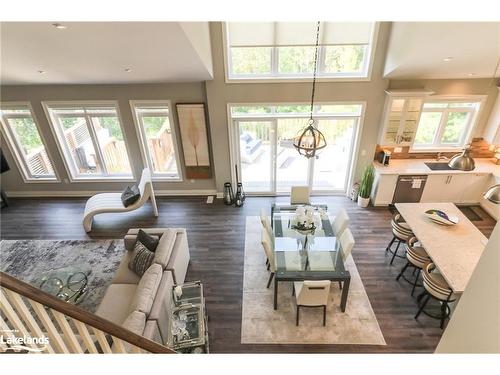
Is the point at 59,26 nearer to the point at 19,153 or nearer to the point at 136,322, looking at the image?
the point at 136,322

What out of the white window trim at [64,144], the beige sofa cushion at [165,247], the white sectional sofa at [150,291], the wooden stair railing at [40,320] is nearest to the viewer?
the wooden stair railing at [40,320]

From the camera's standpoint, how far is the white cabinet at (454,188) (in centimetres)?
604

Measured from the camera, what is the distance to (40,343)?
1301 mm

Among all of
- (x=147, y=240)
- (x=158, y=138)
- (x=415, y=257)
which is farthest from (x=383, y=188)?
(x=158, y=138)

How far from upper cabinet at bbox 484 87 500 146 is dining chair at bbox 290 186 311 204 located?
4156 mm

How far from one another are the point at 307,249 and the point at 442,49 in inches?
139

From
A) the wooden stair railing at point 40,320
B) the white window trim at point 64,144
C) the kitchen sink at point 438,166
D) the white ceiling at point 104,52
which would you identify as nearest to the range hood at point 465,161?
the kitchen sink at point 438,166

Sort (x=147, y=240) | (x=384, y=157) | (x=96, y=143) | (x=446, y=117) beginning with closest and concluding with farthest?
(x=147, y=240) < (x=446, y=117) < (x=384, y=157) < (x=96, y=143)

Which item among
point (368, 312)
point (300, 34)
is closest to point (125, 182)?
point (300, 34)

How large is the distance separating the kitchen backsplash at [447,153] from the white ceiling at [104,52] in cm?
438

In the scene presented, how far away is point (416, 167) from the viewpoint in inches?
244

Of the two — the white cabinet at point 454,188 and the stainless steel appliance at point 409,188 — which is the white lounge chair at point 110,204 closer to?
the stainless steel appliance at point 409,188

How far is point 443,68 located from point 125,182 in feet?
23.3
